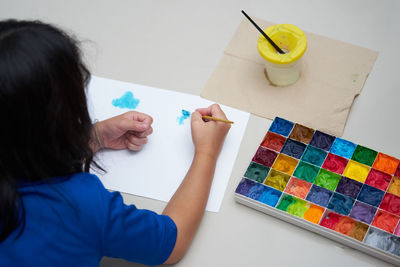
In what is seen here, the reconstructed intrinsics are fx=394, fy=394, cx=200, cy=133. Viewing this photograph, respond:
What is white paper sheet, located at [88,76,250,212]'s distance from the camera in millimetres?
796

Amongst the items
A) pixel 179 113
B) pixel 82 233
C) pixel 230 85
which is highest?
pixel 230 85

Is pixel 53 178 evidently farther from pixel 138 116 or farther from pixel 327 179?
pixel 327 179

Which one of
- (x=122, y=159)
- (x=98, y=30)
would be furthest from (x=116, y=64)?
(x=122, y=159)

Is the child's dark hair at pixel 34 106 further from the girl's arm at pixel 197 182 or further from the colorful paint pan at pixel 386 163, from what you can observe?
the colorful paint pan at pixel 386 163

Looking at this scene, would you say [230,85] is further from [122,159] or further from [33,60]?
[33,60]

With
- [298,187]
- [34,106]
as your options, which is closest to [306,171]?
[298,187]

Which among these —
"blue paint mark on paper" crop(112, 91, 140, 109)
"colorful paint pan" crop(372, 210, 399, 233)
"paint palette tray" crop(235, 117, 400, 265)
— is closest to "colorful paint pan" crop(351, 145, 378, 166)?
"paint palette tray" crop(235, 117, 400, 265)

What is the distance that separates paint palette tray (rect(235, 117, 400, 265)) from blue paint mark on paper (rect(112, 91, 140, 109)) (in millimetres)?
320

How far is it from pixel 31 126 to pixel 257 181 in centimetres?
42

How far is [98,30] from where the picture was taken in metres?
1.07

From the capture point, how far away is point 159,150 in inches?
33.3

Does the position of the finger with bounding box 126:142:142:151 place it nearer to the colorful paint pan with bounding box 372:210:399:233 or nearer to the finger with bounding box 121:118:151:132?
the finger with bounding box 121:118:151:132

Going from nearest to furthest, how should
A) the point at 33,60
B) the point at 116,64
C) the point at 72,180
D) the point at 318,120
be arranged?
1. the point at 33,60
2. the point at 72,180
3. the point at 318,120
4. the point at 116,64

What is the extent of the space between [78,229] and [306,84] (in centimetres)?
60
